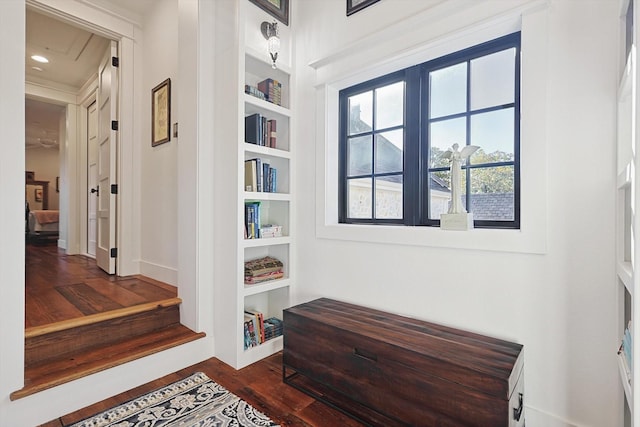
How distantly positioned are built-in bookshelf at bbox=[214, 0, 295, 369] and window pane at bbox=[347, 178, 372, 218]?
476 millimetres

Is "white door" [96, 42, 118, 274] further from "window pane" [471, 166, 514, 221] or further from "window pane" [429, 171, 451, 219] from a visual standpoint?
Answer: "window pane" [471, 166, 514, 221]

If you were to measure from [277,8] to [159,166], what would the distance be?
1.85m

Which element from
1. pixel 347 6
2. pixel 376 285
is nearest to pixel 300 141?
pixel 347 6

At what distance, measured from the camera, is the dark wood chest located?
4.07ft

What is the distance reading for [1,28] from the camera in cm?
146

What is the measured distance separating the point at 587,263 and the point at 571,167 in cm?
43

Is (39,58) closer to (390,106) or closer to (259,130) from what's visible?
(259,130)

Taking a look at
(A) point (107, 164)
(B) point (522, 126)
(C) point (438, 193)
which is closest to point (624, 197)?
(B) point (522, 126)

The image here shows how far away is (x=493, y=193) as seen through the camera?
5.69 ft

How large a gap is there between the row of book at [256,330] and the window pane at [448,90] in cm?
186

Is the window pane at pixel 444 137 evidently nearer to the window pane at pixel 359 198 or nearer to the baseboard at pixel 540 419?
the window pane at pixel 359 198

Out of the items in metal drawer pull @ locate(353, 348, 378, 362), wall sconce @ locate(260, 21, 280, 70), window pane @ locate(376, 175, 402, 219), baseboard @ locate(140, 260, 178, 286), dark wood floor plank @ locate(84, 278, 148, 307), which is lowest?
metal drawer pull @ locate(353, 348, 378, 362)

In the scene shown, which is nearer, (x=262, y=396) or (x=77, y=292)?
(x=262, y=396)

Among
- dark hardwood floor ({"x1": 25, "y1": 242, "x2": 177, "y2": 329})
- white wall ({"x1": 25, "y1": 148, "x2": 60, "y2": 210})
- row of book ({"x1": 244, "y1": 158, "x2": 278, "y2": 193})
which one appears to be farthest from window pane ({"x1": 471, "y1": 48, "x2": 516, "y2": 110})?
white wall ({"x1": 25, "y1": 148, "x2": 60, "y2": 210})
